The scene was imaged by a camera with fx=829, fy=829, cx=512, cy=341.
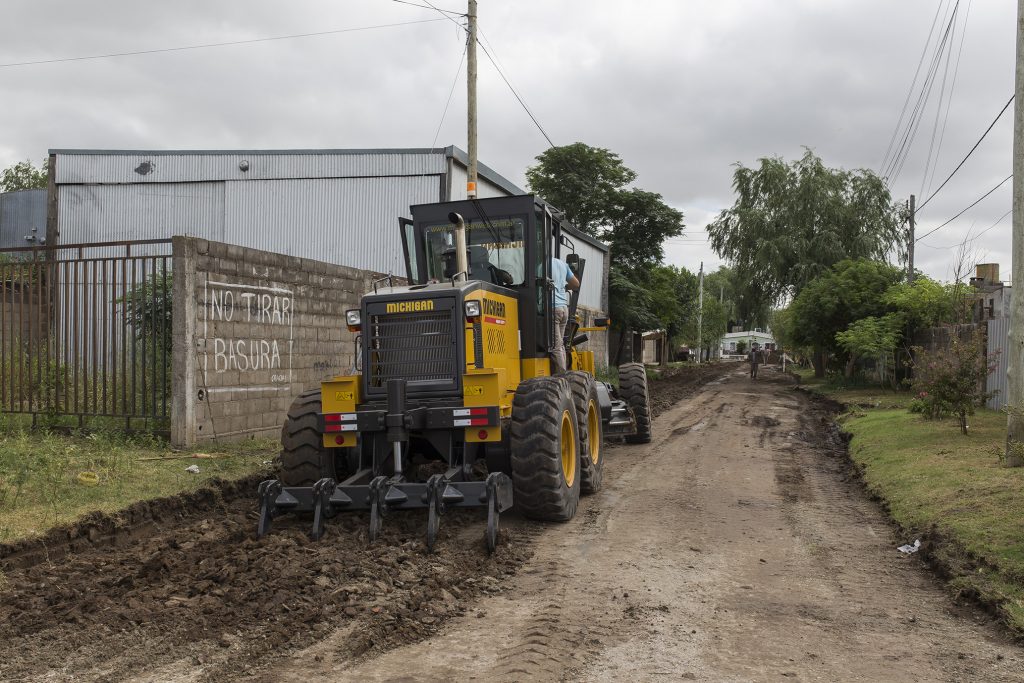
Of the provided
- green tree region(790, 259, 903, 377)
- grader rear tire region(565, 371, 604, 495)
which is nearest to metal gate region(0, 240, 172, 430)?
grader rear tire region(565, 371, 604, 495)

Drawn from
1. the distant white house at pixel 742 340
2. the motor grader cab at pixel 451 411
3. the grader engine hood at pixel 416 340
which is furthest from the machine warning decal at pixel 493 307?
the distant white house at pixel 742 340

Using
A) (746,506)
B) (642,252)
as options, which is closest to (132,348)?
(746,506)

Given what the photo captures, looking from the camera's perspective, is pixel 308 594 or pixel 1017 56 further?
pixel 1017 56

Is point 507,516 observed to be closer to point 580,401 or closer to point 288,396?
point 580,401

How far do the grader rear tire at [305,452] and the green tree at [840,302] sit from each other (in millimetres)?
21525

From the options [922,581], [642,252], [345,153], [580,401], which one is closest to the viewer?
[922,581]

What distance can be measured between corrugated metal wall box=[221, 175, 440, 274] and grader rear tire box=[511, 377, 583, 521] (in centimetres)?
→ 1331

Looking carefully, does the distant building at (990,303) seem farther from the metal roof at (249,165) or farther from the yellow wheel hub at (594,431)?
the metal roof at (249,165)

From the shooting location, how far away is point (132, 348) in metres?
10.5

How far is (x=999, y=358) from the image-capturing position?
1589cm

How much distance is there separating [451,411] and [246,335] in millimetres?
5143

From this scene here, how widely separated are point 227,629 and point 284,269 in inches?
317

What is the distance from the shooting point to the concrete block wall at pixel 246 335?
992 centimetres

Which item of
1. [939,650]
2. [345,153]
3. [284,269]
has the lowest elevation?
[939,650]
